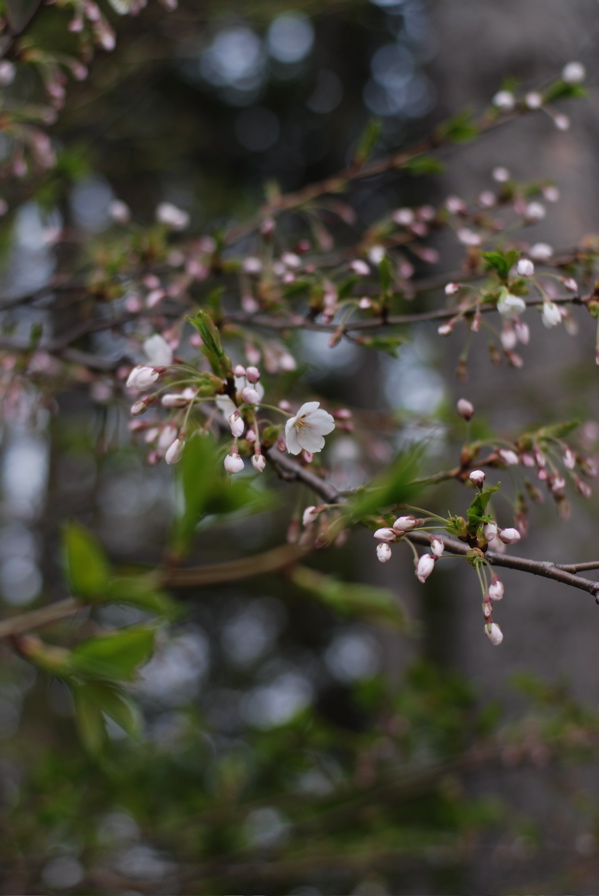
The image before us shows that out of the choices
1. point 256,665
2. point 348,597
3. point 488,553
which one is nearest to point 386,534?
point 488,553

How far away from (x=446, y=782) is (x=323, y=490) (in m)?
1.59

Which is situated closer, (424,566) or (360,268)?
(424,566)

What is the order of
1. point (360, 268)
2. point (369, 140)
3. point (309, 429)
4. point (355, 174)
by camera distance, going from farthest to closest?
point (355, 174) → point (369, 140) → point (360, 268) → point (309, 429)

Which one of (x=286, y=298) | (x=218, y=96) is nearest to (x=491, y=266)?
(x=286, y=298)

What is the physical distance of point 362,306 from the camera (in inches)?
46.1

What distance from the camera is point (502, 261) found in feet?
3.24

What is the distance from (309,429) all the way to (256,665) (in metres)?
5.88

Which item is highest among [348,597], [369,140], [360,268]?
[369,140]

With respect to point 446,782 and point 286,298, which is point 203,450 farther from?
point 446,782

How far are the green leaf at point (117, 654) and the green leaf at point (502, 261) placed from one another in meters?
0.62

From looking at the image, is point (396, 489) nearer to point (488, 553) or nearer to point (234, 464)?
point (488, 553)

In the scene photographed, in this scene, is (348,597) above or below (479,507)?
below

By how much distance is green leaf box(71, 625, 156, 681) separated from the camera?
30.3 inches

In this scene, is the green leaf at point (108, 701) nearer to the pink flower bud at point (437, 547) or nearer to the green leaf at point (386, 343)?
the pink flower bud at point (437, 547)
